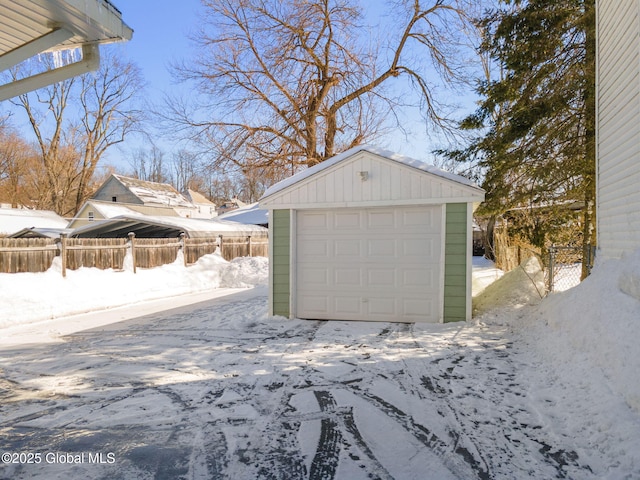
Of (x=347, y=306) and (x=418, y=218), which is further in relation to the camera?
(x=347, y=306)

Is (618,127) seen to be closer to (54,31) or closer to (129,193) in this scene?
(54,31)

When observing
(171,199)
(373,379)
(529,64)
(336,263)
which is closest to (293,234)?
(336,263)

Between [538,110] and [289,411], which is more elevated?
[538,110]

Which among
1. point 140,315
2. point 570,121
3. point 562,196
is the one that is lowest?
point 140,315

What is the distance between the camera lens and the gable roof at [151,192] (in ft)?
87.7

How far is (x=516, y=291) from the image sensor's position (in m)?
7.87

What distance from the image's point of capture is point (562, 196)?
325 inches

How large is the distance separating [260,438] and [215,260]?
12673mm

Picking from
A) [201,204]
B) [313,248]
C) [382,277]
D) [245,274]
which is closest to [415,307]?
[382,277]

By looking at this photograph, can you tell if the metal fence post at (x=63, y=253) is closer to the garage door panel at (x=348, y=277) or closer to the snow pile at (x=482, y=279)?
the garage door panel at (x=348, y=277)

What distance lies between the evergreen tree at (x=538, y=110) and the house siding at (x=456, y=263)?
1.57 metres

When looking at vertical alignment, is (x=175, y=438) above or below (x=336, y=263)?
below

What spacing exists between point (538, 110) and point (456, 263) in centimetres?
316

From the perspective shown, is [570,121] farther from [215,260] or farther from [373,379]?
[215,260]
